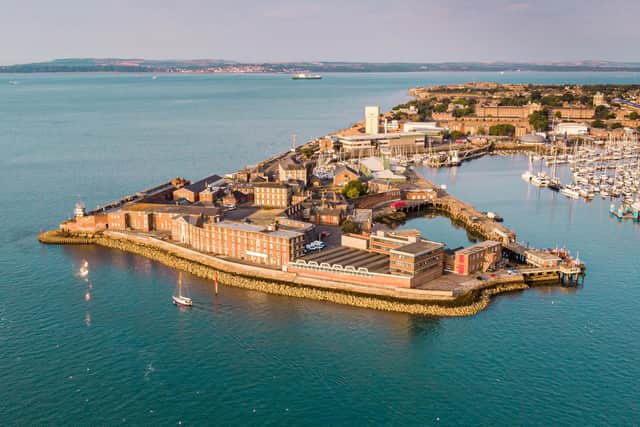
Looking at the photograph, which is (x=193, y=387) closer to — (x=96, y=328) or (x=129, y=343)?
(x=129, y=343)

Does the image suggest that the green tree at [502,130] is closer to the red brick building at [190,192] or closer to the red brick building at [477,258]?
the red brick building at [190,192]

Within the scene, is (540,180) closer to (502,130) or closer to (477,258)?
(477,258)

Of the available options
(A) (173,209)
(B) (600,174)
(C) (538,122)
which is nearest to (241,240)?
(A) (173,209)

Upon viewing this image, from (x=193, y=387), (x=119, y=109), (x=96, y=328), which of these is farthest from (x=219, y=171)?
(x=119, y=109)

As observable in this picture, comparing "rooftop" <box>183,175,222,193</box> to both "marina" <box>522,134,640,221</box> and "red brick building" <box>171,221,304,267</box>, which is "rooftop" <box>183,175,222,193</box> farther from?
"marina" <box>522,134,640,221</box>

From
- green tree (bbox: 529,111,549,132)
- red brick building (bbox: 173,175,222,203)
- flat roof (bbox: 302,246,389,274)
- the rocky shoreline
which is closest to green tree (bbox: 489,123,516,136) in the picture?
green tree (bbox: 529,111,549,132)

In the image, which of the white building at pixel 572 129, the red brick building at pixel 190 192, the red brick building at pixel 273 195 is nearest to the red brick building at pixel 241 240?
the red brick building at pixel 190 192
